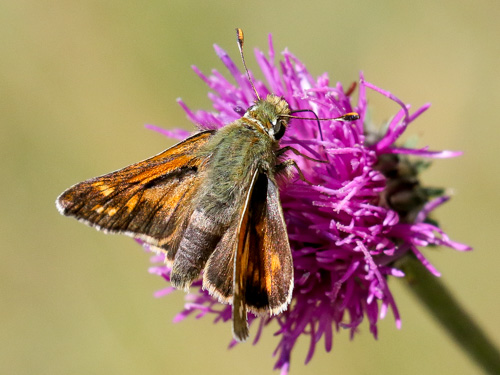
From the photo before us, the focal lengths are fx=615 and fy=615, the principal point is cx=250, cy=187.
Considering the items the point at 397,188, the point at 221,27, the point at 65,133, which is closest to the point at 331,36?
the point at 221,27

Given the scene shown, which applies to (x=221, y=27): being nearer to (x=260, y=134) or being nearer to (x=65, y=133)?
(x=65, y=133)

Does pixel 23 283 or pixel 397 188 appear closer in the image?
pixel 397 188

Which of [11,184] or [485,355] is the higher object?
[11,184]

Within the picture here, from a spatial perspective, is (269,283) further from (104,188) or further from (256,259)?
(104,188)

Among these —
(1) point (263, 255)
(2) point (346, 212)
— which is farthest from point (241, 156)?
(2) point (346, 212)

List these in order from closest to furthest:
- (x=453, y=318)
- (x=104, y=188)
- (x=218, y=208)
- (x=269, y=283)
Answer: (x=269, y=283) → (x=218, y=208) → (x=104, y=188) → (x=453, y=318)

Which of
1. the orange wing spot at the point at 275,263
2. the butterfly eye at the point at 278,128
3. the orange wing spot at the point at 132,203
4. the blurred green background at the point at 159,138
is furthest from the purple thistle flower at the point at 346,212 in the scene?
the blurred green background at the point at 159,138

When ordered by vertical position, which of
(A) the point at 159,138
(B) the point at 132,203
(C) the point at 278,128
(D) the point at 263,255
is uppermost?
(A) the point at 159,138
